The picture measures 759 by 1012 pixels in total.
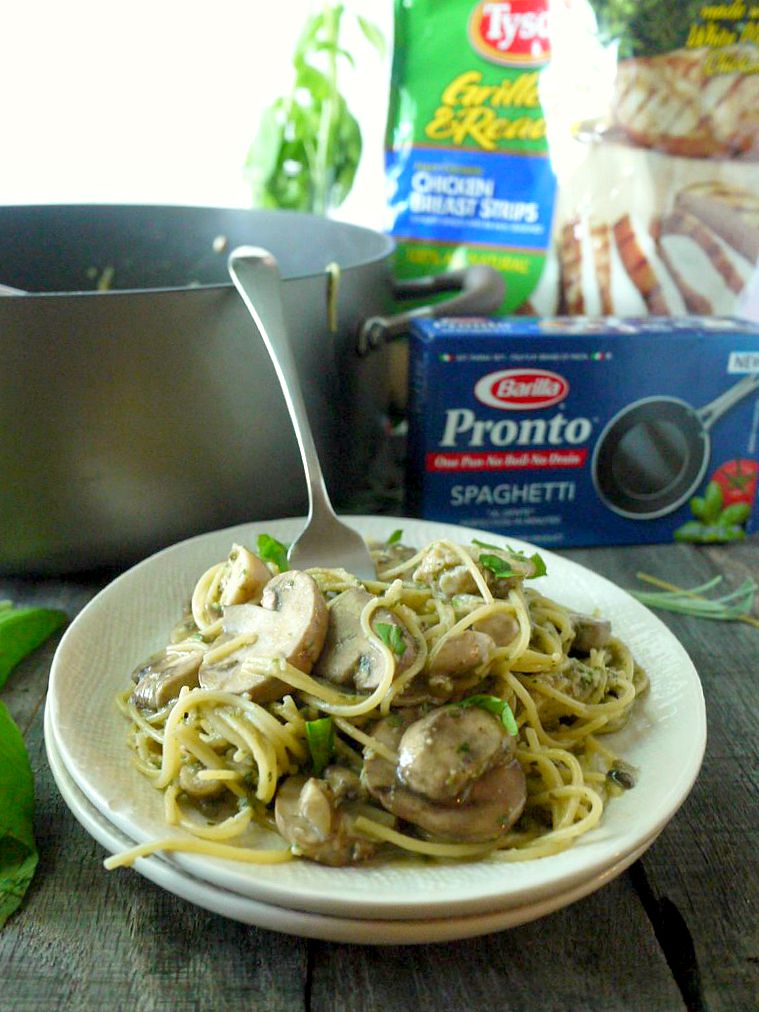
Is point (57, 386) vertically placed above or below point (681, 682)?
above

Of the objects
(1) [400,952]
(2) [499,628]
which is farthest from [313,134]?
(1) [400,952]

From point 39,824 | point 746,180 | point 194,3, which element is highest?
point 194,3

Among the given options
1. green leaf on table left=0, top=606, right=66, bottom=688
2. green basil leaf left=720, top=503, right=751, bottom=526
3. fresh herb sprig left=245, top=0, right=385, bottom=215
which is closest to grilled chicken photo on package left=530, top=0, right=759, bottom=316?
green basil leaf left=720, top=503, right=751, bottom=526

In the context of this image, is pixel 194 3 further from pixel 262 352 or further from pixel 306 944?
pixel 306 944

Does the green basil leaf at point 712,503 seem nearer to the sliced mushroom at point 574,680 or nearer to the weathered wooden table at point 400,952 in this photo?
the sliced mushroom at point 574,680

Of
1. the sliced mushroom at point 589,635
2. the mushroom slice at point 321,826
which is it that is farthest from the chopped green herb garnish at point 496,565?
the mushroom slice at point 321,826

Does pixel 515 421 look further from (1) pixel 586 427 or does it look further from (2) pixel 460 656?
(2) pixel 460 656

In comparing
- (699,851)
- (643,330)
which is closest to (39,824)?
(699,851)
